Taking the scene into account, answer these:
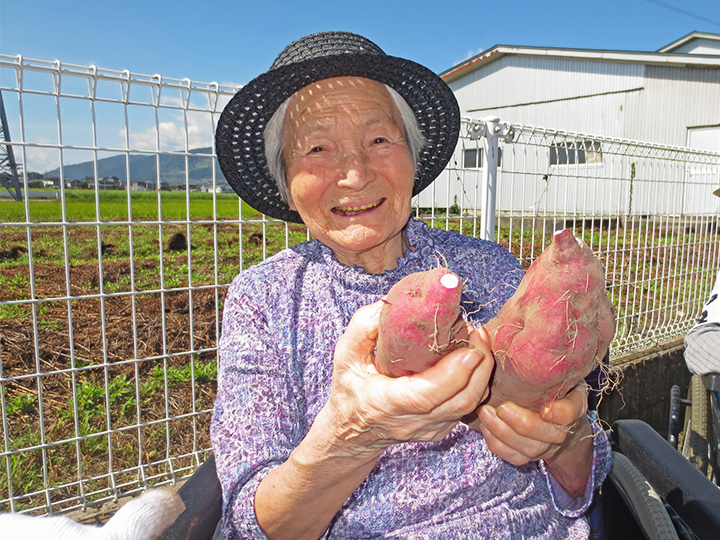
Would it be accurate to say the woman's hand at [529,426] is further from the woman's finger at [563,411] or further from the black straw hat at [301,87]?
the black straw hat at [301,87]

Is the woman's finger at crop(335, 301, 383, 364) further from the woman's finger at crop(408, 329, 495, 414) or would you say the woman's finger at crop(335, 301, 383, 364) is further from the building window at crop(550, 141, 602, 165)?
the building window at crop(550, 141, 602, 165)

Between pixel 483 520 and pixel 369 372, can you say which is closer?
pixel 369 372

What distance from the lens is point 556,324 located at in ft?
3.41

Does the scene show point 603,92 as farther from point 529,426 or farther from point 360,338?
point 360,338

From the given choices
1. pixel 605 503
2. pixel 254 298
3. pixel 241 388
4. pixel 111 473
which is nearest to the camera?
pixel 241 388

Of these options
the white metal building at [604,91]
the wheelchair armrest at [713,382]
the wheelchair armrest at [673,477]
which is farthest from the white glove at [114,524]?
the white metal building at [604,91]

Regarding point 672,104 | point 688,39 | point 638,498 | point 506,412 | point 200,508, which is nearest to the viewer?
point 506,412

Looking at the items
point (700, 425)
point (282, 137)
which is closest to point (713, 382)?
point (700, 425)

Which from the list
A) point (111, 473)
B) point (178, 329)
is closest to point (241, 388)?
point (111, 473)

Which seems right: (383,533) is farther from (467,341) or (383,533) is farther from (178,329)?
(178,329)

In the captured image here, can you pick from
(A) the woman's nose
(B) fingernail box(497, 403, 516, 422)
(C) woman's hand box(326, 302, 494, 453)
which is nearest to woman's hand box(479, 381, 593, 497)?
(B) fingernail box(497, 403, 516, 422)

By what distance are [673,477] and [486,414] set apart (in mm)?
815

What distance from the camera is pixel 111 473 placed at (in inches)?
77.4

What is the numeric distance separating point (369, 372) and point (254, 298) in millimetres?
574
